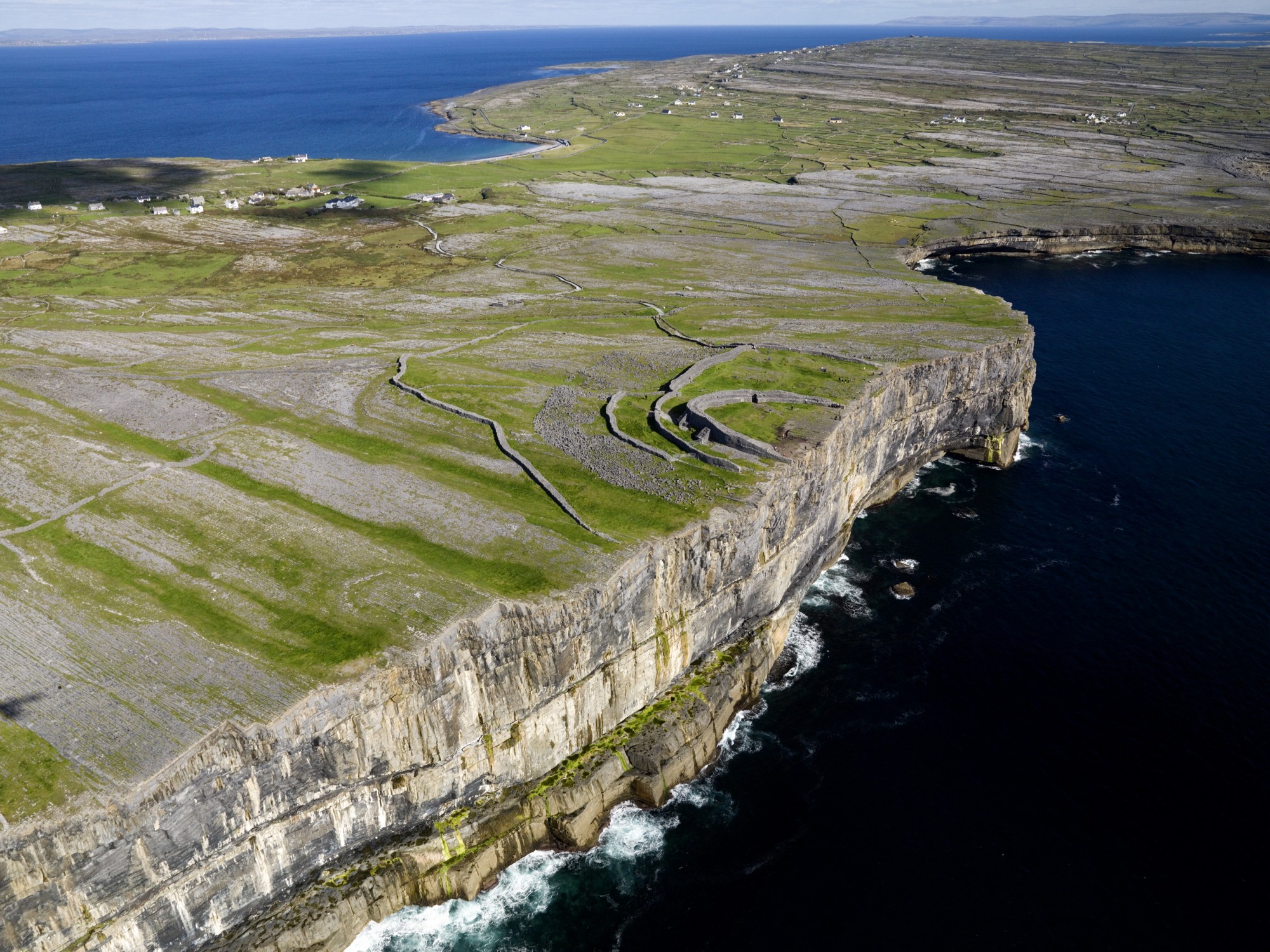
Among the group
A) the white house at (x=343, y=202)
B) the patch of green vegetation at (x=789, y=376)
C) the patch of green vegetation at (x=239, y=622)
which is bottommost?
the patch of green vegetation at (x=239, y=622)

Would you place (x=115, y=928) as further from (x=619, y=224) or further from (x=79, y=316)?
(x=619, y=224)

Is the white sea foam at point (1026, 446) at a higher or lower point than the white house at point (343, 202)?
lower

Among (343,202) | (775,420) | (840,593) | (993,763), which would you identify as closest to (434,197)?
(343,202)

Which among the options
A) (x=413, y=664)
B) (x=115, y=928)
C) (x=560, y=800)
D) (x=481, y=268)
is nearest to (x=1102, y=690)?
(x=560, y=800)

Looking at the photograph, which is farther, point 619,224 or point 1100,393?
point 619,224

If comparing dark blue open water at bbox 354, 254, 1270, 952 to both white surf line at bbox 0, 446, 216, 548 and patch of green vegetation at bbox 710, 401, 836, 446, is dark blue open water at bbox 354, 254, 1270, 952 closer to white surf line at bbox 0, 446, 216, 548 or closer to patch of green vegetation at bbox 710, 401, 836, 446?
patch of green vegetation at bbox 710, 401, 836, 446

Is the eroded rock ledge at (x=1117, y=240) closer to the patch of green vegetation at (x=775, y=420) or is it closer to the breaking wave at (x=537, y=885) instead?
the patch of green vegetation at (x=775, y=420)

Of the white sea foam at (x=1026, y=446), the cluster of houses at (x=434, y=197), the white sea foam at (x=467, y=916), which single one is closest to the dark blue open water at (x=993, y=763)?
the white sea foam at (x=467, y=916)
